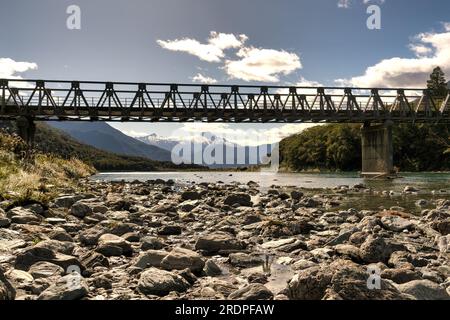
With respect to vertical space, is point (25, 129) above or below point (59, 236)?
above

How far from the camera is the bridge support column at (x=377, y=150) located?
69.1 meters

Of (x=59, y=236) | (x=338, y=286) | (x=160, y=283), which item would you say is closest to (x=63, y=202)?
(x=59, y=236)

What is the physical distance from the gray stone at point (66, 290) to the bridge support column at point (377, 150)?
6699 centimetres

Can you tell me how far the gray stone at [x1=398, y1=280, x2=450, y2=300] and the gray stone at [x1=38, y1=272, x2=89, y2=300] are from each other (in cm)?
411

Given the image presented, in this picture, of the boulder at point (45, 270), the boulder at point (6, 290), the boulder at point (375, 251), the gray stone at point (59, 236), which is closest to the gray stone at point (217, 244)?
the boulder at point (375, 251)

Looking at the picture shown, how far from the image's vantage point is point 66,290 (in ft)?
15.5

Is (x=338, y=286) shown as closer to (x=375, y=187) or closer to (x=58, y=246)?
(x=58, y=246)

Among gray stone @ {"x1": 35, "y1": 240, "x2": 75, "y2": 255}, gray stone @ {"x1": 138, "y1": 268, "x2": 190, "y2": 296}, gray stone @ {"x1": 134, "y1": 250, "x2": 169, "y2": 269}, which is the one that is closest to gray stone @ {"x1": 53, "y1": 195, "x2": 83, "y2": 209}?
gray stone @ {"x1": 35, "y1": 240, "x2": 75, "y2": 255}

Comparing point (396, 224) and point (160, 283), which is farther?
point (396, 224)

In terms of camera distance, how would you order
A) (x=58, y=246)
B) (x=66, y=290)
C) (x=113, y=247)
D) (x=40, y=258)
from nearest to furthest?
1. (x=66, y=290)
2. (x=40, y=258)
3. (x=58, y=246)
4. (x=113, y=247)

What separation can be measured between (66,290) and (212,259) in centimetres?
326

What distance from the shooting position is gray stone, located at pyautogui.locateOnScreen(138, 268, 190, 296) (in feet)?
17.6

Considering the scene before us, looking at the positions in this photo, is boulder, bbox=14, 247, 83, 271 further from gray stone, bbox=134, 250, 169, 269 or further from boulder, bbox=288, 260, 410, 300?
boulder, bbox=288, 260, 410, 300

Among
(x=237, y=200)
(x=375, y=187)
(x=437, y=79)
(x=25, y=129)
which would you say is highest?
(x=437, y=79)
